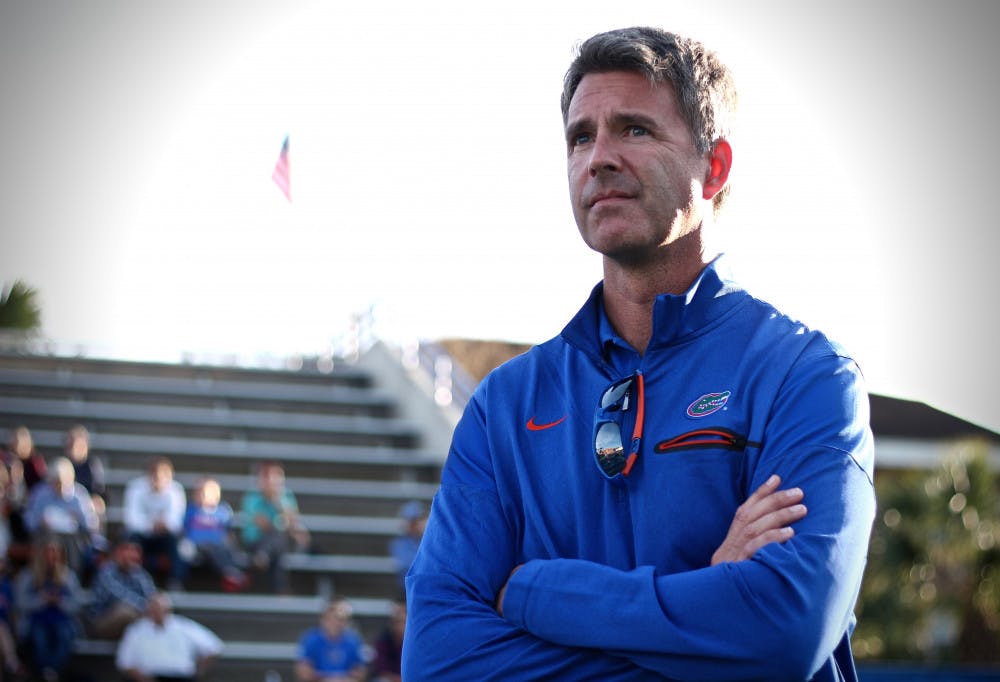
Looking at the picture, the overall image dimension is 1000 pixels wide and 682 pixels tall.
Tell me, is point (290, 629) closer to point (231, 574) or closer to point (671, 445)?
point (231, 574)

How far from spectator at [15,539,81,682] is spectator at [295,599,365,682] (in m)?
1.79

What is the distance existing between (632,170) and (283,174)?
17603 millimetres

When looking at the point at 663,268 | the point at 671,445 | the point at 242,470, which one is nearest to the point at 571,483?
the point at 671,445

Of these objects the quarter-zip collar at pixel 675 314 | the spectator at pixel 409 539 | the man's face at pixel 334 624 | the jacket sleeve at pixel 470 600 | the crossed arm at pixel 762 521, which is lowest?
the man's face at pixel 334 624

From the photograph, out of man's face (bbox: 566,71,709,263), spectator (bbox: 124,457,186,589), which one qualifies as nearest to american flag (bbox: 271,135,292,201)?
spectator (bbox: 124,457,186,589)

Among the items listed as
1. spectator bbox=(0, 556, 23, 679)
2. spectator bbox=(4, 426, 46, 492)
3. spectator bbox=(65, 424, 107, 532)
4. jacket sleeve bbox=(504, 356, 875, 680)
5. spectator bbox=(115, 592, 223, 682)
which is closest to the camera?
jacket sleeve bbox=(504, 356, 875, 680)

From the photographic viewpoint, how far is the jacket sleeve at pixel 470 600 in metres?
2.12

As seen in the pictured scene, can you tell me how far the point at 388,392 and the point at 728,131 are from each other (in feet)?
53.6

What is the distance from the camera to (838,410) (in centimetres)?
210

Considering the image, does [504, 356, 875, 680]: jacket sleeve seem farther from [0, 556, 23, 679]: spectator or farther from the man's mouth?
[0, 556, 23, 679]: spectator

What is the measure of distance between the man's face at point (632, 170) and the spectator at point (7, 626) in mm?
9051

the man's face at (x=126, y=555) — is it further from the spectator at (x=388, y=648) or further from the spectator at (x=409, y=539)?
the spectator at (x=409, y=539)

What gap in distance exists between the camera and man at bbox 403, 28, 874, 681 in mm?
2004

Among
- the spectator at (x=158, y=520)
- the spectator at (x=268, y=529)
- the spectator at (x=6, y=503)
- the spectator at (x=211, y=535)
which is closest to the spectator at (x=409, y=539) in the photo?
the spectator at (x=268, y=529)
